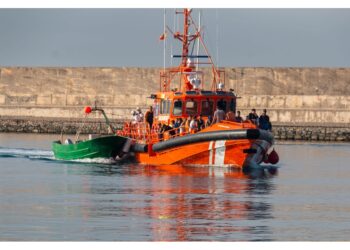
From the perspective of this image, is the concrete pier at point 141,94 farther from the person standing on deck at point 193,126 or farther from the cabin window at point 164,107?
the person standing on deck at point 193,126

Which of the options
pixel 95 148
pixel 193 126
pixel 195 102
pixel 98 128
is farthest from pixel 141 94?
pixel 193 126

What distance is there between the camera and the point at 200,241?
18.6 m

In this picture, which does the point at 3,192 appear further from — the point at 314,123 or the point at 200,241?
the point at 314,123

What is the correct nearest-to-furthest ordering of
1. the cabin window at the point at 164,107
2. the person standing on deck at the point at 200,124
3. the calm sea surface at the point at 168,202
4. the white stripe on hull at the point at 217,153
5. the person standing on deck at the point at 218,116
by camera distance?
the calm sea surface at the point at 168,202 < the white stripe on hull at the point at 217,153 < the person standing on deck at the point at 218,116 < the person standing on deck at the point at 200,124 < the cabin window at the point at 164,107

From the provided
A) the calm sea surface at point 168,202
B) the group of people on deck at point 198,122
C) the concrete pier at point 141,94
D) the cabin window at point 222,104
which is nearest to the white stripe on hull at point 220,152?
the calm sea surface at point 168,202

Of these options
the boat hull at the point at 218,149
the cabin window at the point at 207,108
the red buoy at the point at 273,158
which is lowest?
the red buoy at the point at 273,158

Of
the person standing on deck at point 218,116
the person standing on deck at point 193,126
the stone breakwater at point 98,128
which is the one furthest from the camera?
the stone breakwater at point 98,128

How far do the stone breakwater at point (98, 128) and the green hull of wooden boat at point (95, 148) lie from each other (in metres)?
17.3

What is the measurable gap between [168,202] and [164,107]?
397 inches

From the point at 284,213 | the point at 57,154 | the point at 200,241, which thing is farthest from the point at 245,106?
the point at 200,241

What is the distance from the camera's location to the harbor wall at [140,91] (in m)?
60.1

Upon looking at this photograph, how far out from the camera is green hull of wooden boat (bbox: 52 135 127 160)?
33656 millimetres

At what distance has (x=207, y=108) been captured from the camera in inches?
1315

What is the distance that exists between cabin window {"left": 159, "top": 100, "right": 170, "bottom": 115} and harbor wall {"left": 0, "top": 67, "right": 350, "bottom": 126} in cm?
2382
